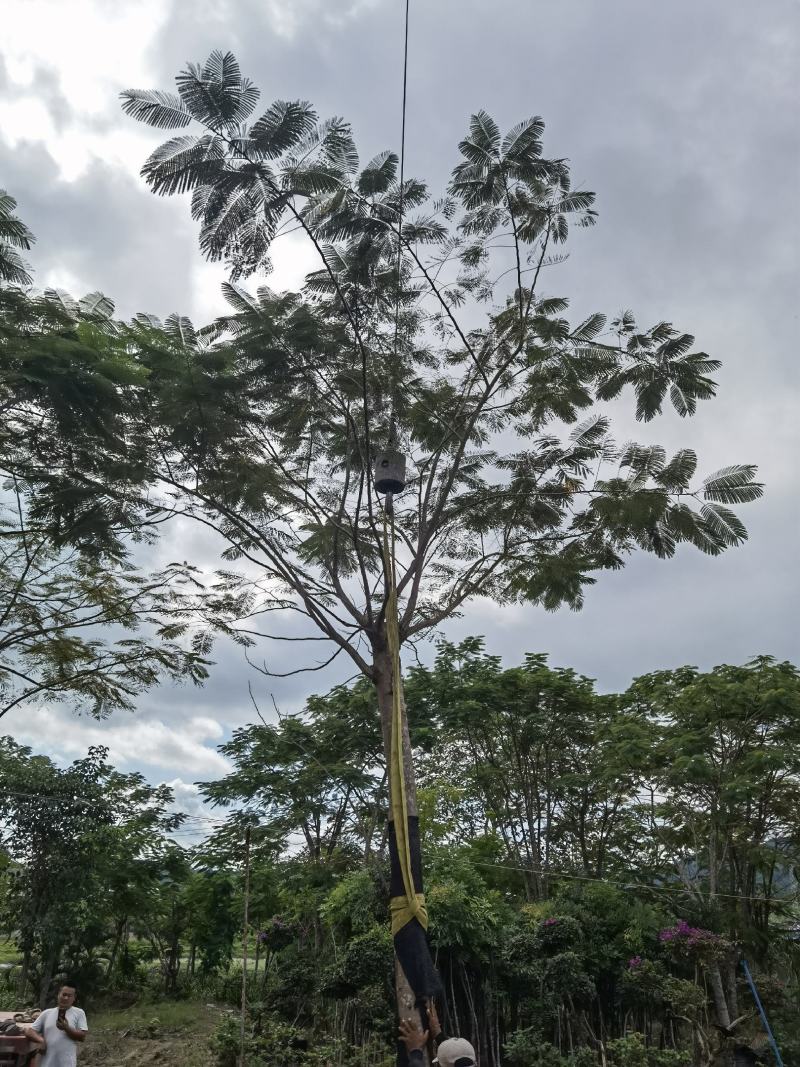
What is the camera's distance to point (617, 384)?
6.01 meters

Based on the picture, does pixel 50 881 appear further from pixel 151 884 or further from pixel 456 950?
pixel 456 950

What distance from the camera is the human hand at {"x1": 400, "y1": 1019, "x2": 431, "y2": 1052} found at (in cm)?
347

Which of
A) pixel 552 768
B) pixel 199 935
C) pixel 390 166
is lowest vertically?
pixel 199 935

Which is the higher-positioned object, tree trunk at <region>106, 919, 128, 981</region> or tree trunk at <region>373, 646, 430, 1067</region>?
tree trunk at <region>373, 646, 430, 1067</region>

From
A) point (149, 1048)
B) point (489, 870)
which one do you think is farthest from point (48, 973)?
point (489, 870)

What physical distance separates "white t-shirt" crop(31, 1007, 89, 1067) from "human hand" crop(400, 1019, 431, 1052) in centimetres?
236

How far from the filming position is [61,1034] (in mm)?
4629

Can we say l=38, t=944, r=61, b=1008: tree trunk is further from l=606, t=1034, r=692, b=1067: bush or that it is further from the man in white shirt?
l=606, t=1034, r=692, b=1067: bush

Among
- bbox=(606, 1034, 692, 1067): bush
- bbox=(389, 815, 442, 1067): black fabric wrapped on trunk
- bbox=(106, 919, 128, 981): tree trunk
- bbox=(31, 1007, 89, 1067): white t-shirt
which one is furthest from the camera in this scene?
bbox=(106, 919, 128, 981): tree trunk

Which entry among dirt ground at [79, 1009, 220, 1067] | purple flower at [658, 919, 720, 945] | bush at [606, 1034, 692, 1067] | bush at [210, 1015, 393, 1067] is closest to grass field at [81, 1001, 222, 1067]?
dirt ground at [79, 1009, 220, 1067]

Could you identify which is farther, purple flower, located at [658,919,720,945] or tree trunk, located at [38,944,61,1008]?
tree trunk, located at [38,944,61,1008]

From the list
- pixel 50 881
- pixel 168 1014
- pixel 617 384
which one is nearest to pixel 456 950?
pixel 168 1014

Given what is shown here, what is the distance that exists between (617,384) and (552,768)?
7.77m

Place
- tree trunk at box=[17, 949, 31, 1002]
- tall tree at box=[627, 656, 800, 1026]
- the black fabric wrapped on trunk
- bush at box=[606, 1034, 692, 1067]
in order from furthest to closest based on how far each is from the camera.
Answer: tree trunk at box=[17, 949, 31, 1002] → tall tree at box=[627, 656, 800, 1026] → bush at box=[606, 1034, 692, 1067] → the black fabric wrapped on trunk
